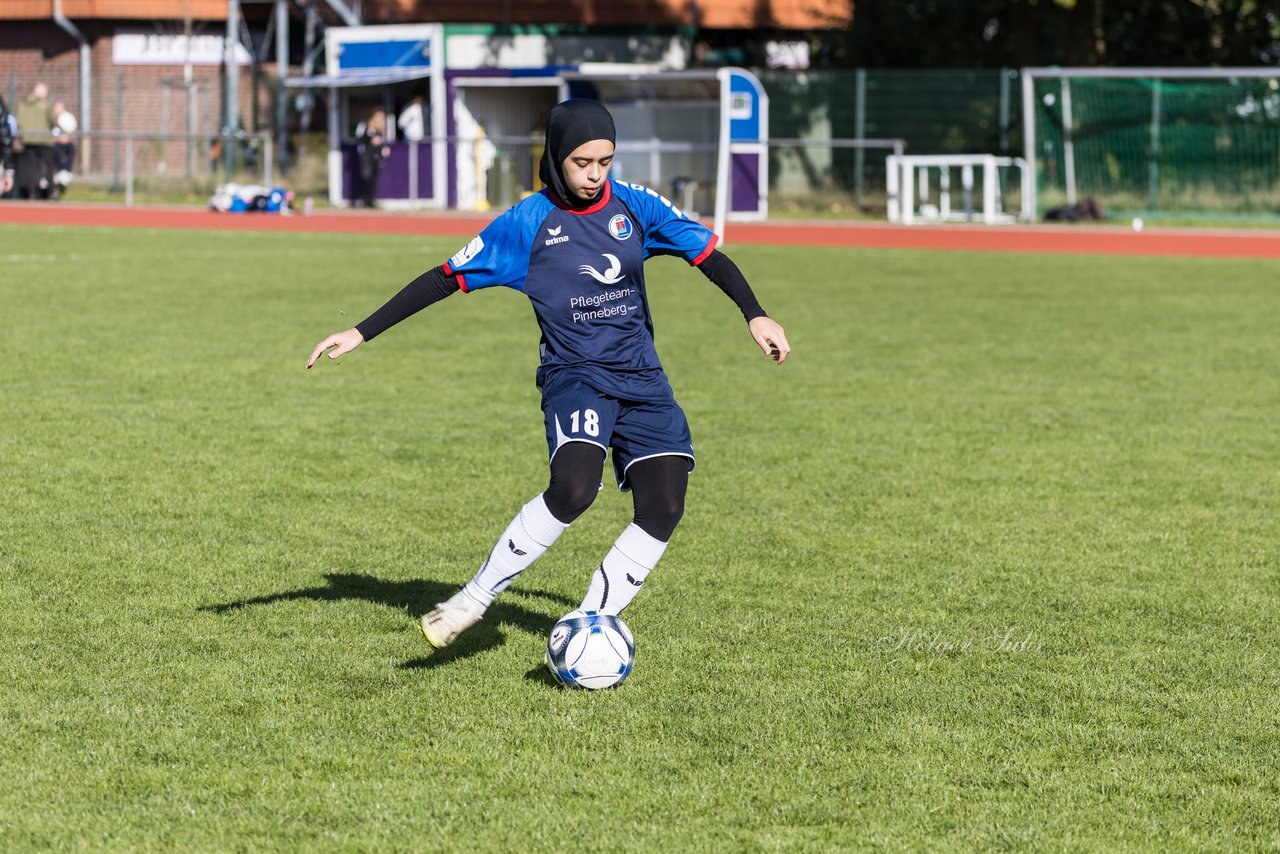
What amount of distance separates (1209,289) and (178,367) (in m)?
11.8

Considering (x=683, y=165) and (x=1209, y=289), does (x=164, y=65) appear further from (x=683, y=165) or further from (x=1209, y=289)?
(x=1209, y=289)

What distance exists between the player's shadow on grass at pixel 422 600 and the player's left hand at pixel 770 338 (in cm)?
134

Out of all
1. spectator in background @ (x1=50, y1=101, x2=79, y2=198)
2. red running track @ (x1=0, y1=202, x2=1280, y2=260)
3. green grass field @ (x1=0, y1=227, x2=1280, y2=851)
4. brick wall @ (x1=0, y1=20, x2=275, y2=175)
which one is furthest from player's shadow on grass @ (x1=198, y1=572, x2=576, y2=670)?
brick wall @ (x1=0, y1=20, x2=275, y2=175)

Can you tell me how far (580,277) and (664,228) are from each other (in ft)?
1.12

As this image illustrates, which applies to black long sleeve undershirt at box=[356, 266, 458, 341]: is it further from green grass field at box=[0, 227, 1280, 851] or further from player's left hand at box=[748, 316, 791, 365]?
green grass field at box=[0, 227, 1280, 851]

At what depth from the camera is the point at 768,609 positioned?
6.44 m

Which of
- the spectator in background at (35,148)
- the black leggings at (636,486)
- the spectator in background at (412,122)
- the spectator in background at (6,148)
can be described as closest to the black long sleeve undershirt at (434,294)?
the black leggings at (636,486)

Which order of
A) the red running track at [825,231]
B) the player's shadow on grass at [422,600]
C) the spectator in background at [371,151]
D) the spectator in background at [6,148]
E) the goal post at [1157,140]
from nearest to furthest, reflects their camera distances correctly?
the player's shadow on grass at [422,600] → the red running track at [825,231] → the goal post at [1157,140] → the spectator in background at [6,148] → the spectator in background at [371,151]

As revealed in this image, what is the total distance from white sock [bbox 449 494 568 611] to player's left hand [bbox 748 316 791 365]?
2.69 ft

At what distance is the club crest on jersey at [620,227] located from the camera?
560 centimetres

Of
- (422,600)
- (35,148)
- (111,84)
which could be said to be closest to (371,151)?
(35,148)

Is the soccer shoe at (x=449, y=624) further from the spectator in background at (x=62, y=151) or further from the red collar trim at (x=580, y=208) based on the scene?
the spectator in background at (x=62, y=151)

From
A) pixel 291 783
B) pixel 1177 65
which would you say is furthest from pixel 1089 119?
pixel 291 783

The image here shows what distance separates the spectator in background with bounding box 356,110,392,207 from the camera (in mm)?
33344
